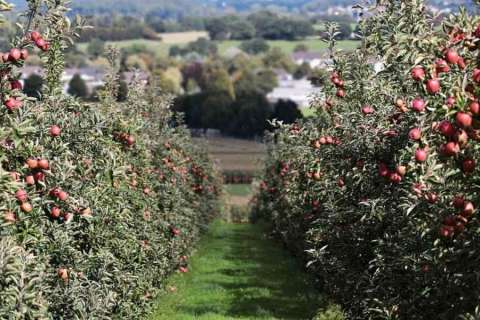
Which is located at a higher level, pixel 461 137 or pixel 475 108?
pixel 475 108

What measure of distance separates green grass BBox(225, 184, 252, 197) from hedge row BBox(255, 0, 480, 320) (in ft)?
164

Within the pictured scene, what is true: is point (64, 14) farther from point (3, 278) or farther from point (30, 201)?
point (3, 278)

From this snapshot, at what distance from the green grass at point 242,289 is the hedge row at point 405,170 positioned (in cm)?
210

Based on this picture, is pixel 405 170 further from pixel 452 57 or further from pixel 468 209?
pixel 452 57

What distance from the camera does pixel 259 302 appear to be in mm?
15156

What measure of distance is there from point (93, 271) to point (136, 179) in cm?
479

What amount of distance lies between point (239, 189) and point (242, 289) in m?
48.3

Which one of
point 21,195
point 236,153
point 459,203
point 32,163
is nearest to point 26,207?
point 21,195

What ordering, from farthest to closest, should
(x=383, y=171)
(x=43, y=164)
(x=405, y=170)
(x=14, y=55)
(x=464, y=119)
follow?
1. (x=383, y=171)
2. (x=405, y=170)
3. (x=43, y=164)
4. (x=14, y=55)
5. (x=464, y=119)

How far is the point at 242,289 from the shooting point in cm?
1694

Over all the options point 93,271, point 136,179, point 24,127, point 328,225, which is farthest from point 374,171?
point 136,179

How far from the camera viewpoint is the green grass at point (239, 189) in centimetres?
6311

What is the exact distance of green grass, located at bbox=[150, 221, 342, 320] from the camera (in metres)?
13.9

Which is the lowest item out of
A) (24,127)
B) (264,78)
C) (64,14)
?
(264,78)
